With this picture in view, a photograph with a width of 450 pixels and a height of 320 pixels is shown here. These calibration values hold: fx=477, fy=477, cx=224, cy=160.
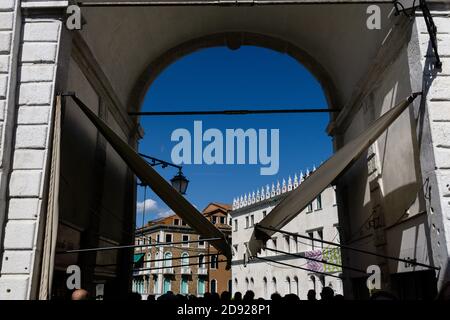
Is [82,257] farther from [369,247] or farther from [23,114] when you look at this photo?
[369,247]

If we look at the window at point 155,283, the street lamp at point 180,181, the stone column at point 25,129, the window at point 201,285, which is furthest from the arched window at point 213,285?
the stone column at point 25,129

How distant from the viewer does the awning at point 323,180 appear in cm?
526

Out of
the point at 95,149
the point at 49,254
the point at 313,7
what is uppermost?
the point at 313,7

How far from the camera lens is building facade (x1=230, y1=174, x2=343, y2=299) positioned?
1267 inches

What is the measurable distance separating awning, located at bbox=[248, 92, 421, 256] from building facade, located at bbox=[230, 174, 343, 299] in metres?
22.1

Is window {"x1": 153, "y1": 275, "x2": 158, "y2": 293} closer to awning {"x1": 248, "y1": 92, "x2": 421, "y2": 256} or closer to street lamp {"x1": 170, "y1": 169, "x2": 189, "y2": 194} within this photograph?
street lamp {"x1": 170, "y1": 169, "x2": 189, "y2": 194}

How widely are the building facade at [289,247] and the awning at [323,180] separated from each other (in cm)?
2212

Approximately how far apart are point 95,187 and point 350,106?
4.43 m

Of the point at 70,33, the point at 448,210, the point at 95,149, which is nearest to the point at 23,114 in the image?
the point at 70,33

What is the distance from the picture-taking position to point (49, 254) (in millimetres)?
4793

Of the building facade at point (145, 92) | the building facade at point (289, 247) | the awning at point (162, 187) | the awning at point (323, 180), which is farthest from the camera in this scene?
the building facade at point (289, 247)

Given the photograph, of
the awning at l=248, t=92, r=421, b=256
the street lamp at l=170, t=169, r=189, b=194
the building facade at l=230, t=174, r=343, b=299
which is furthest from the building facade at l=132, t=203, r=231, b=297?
the awning at l=248, t=92, r=421, b=256

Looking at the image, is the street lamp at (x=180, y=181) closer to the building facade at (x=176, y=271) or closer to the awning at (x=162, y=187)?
the awning at (x=162, y=187)

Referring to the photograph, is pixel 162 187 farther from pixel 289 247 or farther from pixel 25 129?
pixel 289 247
